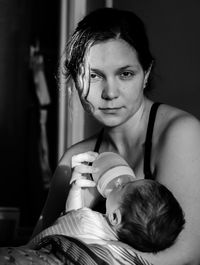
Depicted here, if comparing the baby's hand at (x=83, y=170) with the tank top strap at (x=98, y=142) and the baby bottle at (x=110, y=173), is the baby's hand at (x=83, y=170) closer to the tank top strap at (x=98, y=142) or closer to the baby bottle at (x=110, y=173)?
the baby bottle at (x=110, y=173)

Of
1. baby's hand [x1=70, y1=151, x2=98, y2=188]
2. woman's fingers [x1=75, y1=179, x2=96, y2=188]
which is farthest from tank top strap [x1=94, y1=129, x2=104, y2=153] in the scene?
woman's fingers [x1=75, y1=179, x2=96, y2=188]

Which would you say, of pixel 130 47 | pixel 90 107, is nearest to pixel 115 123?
pixel 90 107

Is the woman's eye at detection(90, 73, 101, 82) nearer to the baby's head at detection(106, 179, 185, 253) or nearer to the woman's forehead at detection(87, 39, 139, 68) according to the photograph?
the woman's forehead at detection(87, 39, 139, 68)

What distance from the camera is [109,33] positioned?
1.63 meters

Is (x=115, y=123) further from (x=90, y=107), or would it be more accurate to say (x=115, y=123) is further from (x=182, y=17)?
(x=182, y=17)

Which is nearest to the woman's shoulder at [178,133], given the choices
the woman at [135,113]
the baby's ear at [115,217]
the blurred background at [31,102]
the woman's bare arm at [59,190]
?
Answer: the woman at [135,113]

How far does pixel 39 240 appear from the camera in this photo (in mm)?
1487

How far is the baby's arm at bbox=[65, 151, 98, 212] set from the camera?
5.24 ft

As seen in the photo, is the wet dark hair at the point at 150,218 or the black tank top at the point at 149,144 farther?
the black tank top at the point at 149,144

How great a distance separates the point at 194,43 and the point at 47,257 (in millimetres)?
1242

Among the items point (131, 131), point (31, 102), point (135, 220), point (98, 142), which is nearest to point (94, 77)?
point (131, 131)

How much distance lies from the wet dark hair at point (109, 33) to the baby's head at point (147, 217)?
1.38 feet

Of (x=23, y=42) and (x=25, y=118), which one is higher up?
(x=23, y=42)

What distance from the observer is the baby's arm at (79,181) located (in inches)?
62.9
